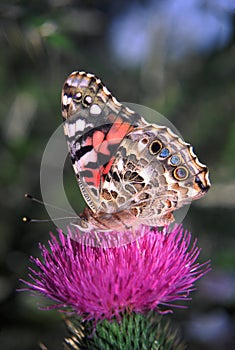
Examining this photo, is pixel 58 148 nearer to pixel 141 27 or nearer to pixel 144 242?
pixel 141 27

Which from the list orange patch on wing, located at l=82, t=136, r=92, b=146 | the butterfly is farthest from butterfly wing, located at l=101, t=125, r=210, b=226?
orange patch on wing, located at l=82, t=136, r=92, b=146

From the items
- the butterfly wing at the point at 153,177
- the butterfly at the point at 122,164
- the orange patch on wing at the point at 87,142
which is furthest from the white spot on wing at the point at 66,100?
the butterfly wing at the point at 153,177

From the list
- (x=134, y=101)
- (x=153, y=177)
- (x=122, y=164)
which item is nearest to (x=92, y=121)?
(x=122, y=164)

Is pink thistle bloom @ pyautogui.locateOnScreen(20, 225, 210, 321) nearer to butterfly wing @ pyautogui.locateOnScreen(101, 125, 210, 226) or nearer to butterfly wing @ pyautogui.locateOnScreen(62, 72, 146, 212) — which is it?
butterfly wing @ pyautogui.locateOnScreen(101, 125, 210, 226)

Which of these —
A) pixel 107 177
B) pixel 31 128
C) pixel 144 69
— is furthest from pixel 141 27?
pixel 107 177

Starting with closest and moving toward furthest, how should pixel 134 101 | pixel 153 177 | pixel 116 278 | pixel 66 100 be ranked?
1. pixel 116 278
2. pixel 153 177
3. pixel 66 100
4. pixel 134 101

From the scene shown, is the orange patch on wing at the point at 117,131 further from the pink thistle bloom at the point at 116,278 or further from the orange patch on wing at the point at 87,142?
the pink thistle bloom at the point at 116,278

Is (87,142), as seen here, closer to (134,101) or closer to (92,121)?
(92,121)
